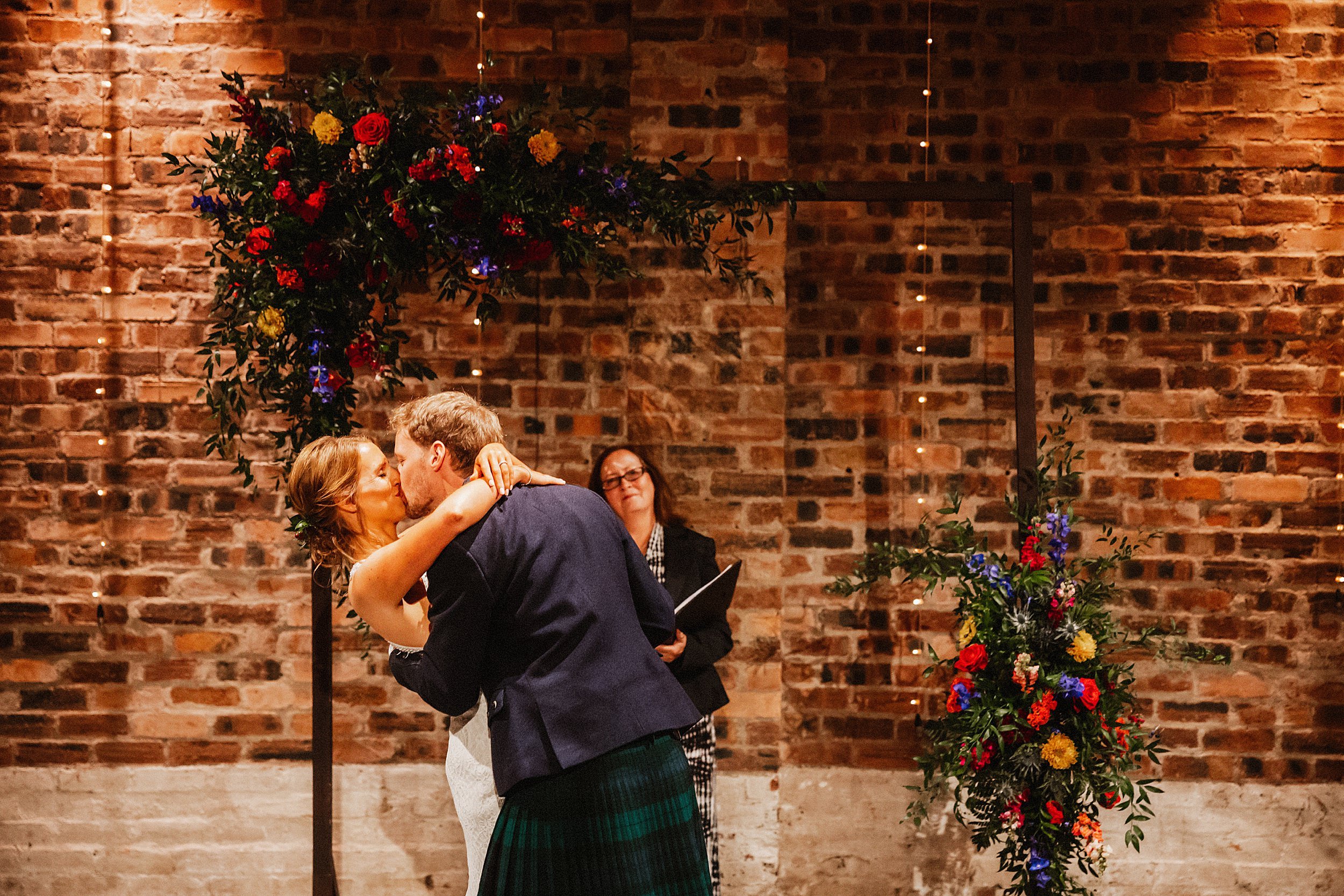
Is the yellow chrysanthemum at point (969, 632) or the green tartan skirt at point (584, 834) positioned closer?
the green tartan skirt at point (584, 834)

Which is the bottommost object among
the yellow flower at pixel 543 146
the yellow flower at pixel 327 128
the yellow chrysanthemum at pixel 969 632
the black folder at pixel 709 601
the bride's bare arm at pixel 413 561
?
the yellow chrysanthemum at pixel 969 632

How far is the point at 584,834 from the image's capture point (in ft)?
5.32

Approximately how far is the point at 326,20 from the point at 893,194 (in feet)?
6.56

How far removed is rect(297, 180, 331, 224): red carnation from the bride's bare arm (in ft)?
3.52

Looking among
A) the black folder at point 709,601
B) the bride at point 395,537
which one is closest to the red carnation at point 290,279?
the bride at point 395,537

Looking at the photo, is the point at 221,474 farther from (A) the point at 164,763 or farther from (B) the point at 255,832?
(B) the point at 255,832

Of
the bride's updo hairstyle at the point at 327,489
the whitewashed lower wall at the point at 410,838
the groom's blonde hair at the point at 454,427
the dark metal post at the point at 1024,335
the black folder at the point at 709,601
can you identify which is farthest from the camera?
the whitewashed lower wall at the point at 410,838

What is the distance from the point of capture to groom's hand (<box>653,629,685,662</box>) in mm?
2445

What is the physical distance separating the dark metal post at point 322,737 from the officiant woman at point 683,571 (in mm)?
873

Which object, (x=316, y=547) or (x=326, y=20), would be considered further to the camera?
(x=326, y=20)

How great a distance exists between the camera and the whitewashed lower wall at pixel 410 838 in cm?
296

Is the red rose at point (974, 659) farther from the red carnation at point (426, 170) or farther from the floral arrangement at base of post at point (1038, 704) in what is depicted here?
the red carnation at point (426, 170)

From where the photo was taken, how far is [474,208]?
96.4 inches

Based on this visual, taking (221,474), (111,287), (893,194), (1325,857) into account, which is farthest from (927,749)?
(111,287)
